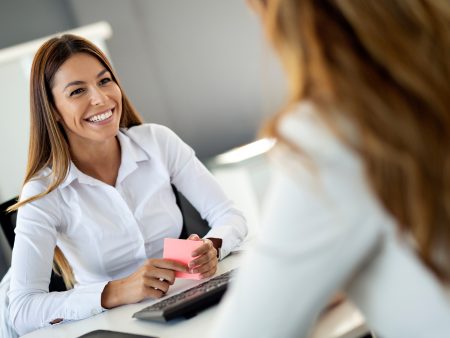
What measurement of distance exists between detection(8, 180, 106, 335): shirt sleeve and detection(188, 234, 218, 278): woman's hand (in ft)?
0.91

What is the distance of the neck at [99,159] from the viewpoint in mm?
2289

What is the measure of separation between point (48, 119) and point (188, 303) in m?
1.03

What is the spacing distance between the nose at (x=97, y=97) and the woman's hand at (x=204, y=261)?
0.73 meters

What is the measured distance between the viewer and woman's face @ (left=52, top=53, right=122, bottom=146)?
228cm

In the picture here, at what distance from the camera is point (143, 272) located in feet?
5.83

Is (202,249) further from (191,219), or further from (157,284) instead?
(191,219)

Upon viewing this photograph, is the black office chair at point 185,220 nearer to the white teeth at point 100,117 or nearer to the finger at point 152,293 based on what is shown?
the white teeth at point 100,117

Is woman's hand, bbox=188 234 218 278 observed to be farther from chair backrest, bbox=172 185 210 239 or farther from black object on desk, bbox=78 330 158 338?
→ chair backrest, bbox=172 185 210 239

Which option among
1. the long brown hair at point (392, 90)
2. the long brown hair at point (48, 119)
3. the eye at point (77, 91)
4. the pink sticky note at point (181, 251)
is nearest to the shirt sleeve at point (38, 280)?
the long brown hair at point (48, 119)

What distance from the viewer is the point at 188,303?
1507 mm

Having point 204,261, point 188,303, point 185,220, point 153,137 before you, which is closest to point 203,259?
point 204,261

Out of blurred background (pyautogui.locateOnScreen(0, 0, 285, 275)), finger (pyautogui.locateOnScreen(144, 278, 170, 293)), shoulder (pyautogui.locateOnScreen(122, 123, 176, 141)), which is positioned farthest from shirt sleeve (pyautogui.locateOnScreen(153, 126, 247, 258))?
blurred background (pyautogui.locateOnScreen(0, 0, 285, 275))

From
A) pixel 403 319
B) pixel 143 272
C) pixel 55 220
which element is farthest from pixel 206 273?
pixel 403 319

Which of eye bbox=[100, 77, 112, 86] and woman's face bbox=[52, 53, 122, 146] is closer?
woman's face bbox=[52, 53, 122, 146]
